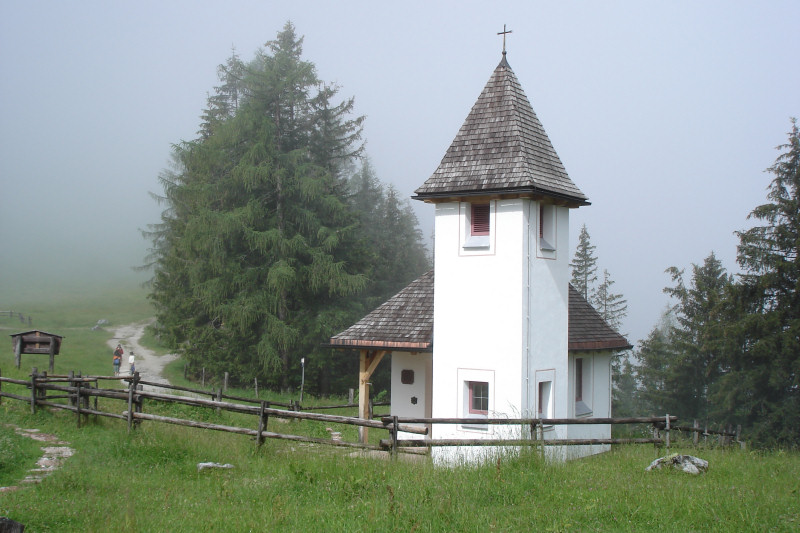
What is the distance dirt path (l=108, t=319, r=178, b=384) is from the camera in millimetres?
34750

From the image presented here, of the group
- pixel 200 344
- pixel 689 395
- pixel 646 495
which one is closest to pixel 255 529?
pixel 646 495

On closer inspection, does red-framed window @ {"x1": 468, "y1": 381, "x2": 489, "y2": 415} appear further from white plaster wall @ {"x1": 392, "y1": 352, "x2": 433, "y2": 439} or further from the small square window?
white plaster wall @ {"x1": 392, "y1": 352, "x2": 433, "y2": 439}

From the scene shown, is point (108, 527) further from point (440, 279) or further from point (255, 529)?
point (440, 279)

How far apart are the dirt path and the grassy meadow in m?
19.1

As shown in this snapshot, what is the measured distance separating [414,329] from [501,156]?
5.26m

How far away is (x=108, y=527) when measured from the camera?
25.3ft

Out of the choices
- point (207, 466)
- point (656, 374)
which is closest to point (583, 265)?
point (656, 374)

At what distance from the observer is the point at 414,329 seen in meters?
17.6

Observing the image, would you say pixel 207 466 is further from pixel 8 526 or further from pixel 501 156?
pixel 501 156

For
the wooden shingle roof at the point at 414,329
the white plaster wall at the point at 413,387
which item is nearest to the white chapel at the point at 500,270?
the wooden shingle roof at the point at 414,329

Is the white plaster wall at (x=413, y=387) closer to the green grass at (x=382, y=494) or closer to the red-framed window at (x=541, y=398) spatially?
the red-framed window at (x=541, y=398)

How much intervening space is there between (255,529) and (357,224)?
2697 cm

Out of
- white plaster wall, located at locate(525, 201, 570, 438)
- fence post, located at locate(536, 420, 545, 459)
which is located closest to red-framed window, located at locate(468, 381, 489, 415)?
white plaster wall, located at locate(525, 201, 570, 438)

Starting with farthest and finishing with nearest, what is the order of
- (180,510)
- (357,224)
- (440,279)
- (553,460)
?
1. (357,224)
2. (440,279)
3. (553,460)
4. (180,510)
